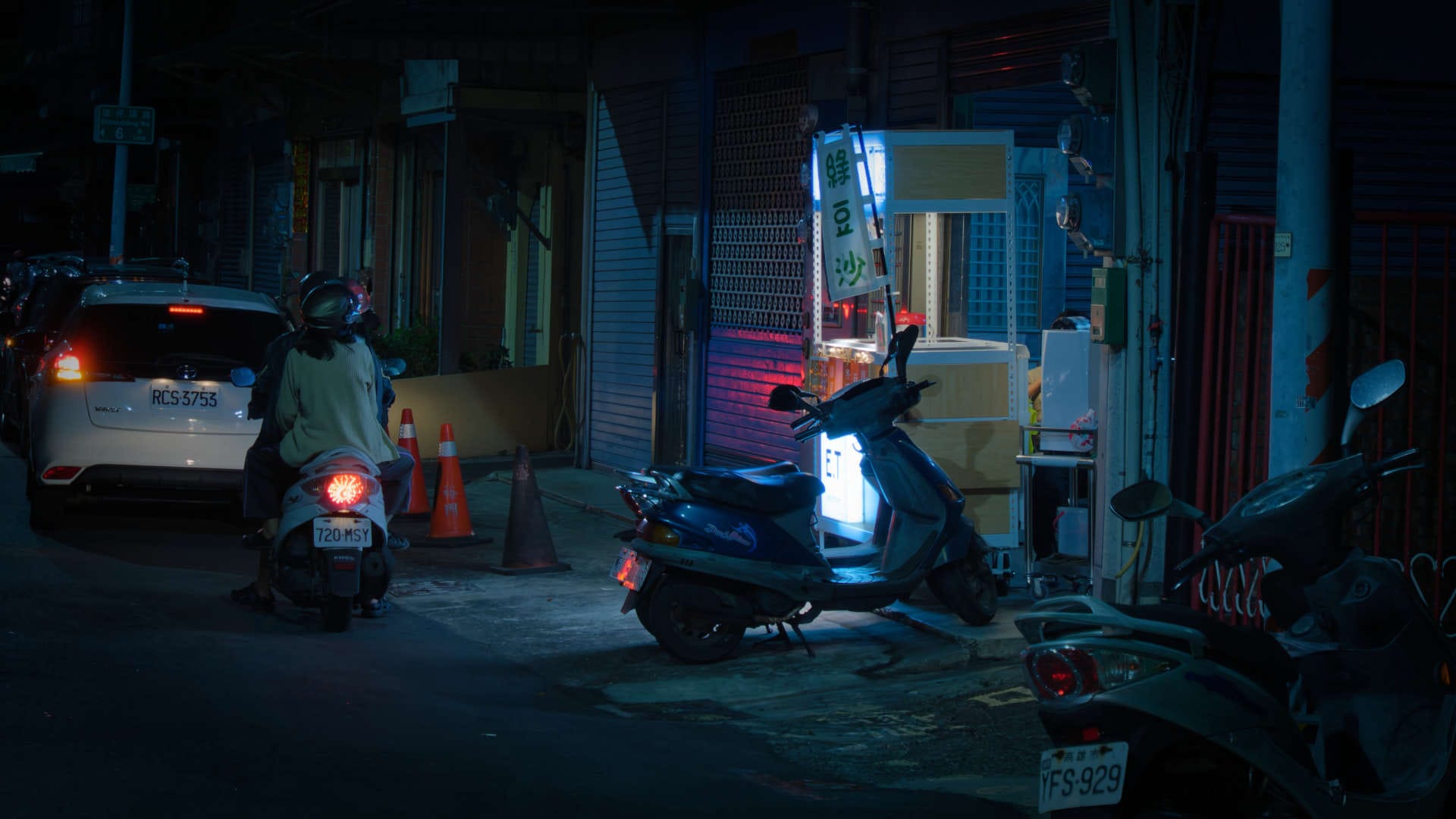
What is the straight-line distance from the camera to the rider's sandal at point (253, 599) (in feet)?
29.9

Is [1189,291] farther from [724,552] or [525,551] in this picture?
[525,551]

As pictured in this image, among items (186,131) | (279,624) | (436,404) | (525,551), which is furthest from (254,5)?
(279,624)

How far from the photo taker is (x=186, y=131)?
32250 mm

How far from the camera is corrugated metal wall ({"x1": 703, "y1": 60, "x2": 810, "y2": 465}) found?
43.7ft

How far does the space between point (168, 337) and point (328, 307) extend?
3.26 meters

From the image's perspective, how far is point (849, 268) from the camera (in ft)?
32.3

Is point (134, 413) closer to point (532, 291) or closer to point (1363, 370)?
point (1363, 370)

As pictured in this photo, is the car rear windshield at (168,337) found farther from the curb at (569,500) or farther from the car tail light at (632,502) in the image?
the car tail light at (632,502)

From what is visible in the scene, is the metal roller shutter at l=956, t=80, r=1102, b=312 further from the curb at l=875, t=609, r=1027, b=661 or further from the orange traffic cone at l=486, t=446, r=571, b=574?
the curb at l=875, t=609, r=1027, b=661

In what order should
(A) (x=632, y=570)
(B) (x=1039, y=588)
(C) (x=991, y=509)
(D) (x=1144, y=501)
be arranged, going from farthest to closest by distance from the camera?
1. (C) (x=991, y=509)
2. (B) (x=1039, y=588)
3. (A) (x=632, y=570)
4. (D) (x=1144, y=501)

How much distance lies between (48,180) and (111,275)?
25647 mm

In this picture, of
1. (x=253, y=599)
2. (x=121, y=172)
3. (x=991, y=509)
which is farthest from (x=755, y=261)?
(x=121, y=172)

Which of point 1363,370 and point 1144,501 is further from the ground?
point 1363,370

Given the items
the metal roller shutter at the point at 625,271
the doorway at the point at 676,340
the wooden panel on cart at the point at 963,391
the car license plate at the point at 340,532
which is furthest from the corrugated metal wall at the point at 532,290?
the car license plate at the point at 340,532
